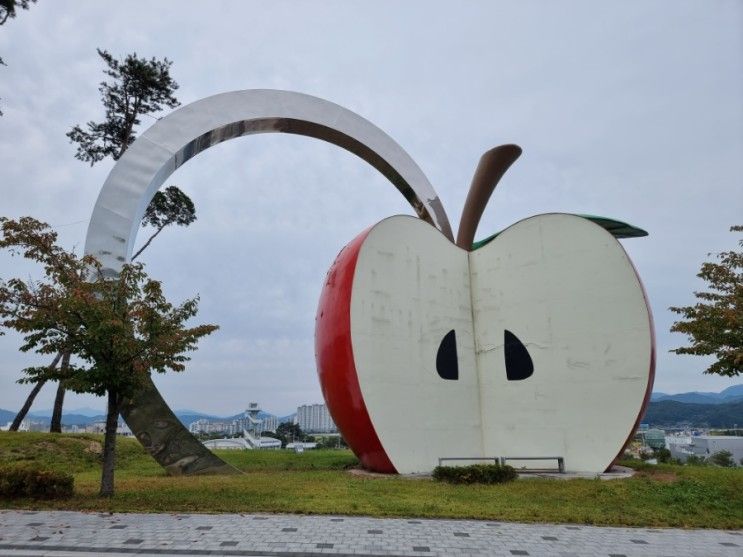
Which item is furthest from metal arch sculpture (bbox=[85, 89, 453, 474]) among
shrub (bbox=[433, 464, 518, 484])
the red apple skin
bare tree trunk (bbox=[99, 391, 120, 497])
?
shrub (bbox=[433, 464, 518, 484])

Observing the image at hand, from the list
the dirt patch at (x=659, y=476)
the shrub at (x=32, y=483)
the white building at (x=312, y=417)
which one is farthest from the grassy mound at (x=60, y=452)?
the white building at (x=312, y=417)

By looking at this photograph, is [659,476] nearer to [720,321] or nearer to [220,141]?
[720,321]

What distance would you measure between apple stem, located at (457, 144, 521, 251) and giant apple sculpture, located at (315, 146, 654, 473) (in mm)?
1329

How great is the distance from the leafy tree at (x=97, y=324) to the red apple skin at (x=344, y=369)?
383 cm

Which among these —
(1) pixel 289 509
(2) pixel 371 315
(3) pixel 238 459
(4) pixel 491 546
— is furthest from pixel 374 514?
(3) pixel 238 459

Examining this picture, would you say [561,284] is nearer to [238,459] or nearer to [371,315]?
[371,315]

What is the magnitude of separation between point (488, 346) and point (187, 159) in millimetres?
10165

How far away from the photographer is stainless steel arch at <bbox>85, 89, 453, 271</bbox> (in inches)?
523

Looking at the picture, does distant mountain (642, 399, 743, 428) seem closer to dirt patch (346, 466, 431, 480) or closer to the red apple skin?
dirt patch (346, 466, 431, 480)

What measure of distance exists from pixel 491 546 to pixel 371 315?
703cm

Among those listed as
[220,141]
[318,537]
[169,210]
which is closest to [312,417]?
[169,210]

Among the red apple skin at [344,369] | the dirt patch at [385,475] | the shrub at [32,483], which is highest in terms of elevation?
the red apple skin at [344,369]

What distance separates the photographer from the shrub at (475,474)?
34.7ft

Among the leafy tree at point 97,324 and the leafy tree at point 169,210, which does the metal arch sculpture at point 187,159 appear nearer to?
the leafy tree at point 97,324
